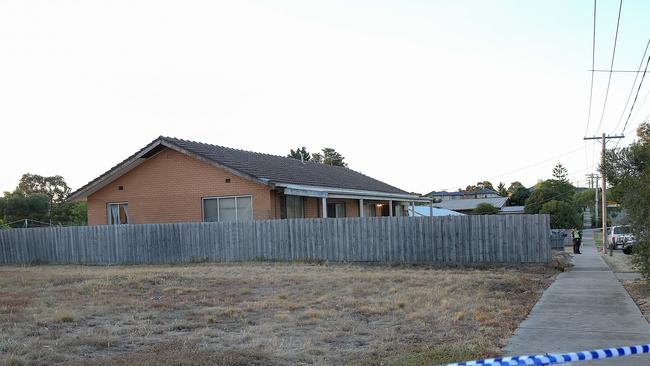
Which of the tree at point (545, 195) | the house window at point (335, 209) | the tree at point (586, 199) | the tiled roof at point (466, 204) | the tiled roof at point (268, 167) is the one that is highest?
the tiled roof at point (268, 167)

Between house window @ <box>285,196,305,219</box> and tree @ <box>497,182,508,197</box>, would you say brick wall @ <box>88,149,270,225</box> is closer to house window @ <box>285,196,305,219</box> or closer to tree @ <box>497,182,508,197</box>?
house window @ <box>285,196,305,219</box>

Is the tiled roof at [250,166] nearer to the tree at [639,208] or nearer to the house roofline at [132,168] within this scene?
the house roofline at [132,168]

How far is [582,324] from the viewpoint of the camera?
8.79 meters

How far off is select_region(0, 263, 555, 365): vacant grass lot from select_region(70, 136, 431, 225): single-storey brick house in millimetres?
7204

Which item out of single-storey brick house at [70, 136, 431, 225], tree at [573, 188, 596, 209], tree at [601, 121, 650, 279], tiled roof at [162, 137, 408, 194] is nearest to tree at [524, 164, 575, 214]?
tree at [573, 188, 596, 209]

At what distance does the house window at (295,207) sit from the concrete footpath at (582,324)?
12352mm

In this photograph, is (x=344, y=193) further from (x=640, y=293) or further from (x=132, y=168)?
(x=640, y=293)

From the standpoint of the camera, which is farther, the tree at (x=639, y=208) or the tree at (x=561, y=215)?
the tree at (x=561, y=215)

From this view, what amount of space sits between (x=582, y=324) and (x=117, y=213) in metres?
21.0

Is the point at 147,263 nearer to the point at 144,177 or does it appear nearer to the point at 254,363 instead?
the point at 144,177

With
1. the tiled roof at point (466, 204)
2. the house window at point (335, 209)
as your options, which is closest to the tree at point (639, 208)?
the house window at point (335, 209)

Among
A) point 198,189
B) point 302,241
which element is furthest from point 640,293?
point 198,189

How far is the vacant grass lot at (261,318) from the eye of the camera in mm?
6840

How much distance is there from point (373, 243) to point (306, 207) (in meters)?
6.51
